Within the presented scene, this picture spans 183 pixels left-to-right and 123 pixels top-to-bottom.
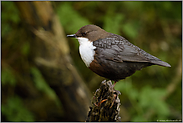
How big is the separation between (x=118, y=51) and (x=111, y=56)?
0.46 ft

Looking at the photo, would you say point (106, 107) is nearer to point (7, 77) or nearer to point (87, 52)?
point (87, 52)

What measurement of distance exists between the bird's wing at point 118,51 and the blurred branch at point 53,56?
1695mm

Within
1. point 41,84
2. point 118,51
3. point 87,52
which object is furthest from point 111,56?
point 41,84

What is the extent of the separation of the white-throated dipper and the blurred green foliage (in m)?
1.46

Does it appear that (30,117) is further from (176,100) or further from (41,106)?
(176,100)

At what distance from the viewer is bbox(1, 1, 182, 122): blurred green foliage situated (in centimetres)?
488

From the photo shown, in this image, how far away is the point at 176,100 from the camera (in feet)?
20.0

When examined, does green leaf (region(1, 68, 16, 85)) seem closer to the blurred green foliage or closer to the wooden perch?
the blurred green foliage

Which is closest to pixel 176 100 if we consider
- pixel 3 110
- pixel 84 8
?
pixel 84 8

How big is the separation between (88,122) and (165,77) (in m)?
4.11

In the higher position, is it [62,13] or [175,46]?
[62,13]

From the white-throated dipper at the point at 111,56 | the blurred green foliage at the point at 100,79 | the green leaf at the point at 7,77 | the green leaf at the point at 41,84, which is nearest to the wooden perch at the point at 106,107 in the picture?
the white-throated dipper at the point at 111,56

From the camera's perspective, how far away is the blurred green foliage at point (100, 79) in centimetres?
488

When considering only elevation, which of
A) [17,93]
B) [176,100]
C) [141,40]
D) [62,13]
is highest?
[62,13]
